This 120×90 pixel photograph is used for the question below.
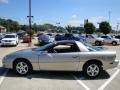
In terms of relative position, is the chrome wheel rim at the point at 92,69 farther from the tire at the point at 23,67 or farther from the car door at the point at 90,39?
the car door at the point at 90,39

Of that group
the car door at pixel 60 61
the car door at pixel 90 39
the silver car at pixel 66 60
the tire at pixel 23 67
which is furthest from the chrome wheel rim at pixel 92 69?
the car door at pixel 90 39

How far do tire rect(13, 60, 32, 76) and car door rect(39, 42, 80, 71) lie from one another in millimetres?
501

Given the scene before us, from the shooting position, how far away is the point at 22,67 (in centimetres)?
955

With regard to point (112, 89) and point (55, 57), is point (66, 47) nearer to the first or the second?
point (55, 57)

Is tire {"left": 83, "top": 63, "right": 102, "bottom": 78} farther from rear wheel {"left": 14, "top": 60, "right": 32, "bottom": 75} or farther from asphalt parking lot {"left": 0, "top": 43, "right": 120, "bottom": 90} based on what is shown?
rear wheel {"left": 14, "top": 60, "right": 32, "bottom": 75}

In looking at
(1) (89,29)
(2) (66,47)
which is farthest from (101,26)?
(2) (66,47)

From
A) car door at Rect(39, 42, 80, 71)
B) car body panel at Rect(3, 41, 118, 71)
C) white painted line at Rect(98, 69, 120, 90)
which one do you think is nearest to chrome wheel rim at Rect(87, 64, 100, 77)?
car body panel at Rect(3, 41, 118, 71)

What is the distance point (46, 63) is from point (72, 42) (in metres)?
1.34

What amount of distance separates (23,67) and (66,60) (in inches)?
66.9

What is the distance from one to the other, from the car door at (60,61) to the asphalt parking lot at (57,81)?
1.24 feet

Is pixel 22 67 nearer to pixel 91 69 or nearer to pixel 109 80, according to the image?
pixel 91 69

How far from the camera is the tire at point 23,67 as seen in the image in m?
9.55

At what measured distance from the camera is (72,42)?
384 inches

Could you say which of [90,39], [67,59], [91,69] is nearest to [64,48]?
[67,59]
